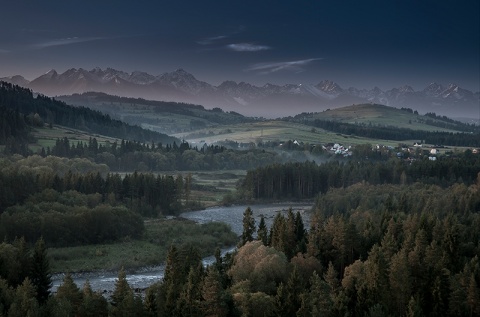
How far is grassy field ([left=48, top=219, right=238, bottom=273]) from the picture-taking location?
8794 centimetres

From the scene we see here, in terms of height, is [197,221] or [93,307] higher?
[93,307]

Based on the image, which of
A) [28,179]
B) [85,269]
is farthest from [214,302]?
[28,179]

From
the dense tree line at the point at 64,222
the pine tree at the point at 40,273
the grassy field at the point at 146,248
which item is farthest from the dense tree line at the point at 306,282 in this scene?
the dense tree line at the point at 64,222

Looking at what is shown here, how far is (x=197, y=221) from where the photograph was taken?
126375 mm

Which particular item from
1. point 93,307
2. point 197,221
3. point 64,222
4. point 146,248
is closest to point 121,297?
point 93,307

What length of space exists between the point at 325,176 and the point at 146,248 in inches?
3464

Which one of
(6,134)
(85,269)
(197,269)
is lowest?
(85,269)

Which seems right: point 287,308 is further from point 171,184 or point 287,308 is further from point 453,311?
point 171,184

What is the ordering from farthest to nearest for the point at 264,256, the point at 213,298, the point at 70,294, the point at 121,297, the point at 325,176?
the point at 325,176 < the point at 264,256 < the point at 121,297 < the point at 70,294 < the point at 213,298

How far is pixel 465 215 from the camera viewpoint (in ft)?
331

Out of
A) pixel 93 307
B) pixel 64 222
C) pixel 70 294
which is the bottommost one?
pixel 93 307

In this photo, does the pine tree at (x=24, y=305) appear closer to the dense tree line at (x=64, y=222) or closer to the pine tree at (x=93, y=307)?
the pine tree at (x=93, y=307)

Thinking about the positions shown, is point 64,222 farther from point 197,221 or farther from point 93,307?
point 93,307

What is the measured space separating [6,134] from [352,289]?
6701 inches
